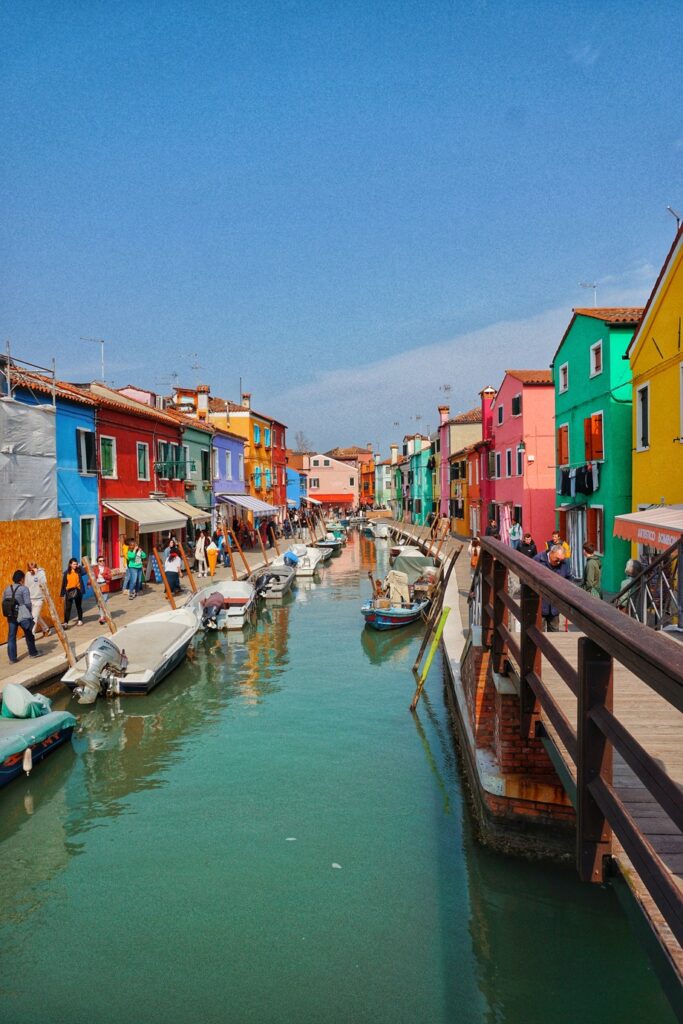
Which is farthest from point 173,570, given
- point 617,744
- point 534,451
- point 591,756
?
point 617,744

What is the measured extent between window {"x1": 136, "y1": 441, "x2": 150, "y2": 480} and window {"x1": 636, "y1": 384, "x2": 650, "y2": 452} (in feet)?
52.9

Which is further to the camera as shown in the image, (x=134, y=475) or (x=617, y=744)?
(x=134, y=475)

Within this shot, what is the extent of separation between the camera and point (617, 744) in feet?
8.74

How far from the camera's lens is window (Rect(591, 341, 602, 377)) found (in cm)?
1912

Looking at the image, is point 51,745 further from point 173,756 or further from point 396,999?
point 396,999

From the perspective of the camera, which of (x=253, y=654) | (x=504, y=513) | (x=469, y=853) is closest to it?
(x=469, y=853)

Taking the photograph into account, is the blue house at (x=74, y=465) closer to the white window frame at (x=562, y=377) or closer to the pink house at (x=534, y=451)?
the white window frame at (x=562, y=377)

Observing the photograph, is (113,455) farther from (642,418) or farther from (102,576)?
(642,418)

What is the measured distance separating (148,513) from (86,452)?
3.15 metres

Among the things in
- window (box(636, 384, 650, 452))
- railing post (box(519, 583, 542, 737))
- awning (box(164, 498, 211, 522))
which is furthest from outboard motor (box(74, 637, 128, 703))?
awning (box(164, 498, 211, 522))

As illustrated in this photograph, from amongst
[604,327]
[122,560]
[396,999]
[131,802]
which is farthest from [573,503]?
[396,999]

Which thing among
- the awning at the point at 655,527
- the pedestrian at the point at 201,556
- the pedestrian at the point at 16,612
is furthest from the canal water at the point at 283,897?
the pedestrian at the point at 201,556

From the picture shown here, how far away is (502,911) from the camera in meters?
6.34

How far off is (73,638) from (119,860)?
26.0 ft
